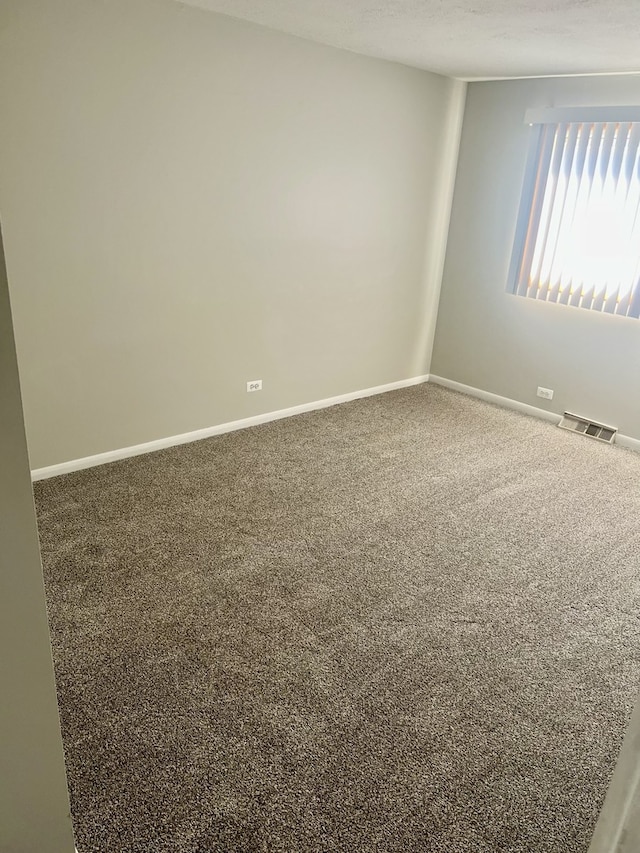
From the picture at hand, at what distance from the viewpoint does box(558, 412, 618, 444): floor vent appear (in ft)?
14.9

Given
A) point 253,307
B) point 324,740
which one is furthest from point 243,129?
point 324,740

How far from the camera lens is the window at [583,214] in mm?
4113

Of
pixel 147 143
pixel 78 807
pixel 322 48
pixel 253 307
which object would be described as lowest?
pixel 78 807

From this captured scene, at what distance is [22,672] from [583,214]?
4.34 m

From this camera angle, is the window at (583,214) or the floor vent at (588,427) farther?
the floor vent at (588,427)

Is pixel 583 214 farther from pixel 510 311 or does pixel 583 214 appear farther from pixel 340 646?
pixel 340 646

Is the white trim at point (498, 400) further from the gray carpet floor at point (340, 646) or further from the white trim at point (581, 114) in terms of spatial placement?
the white trim at point (581, 114)

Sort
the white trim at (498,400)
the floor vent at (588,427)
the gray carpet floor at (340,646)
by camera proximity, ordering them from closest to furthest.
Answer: the gray carpet floor at (340,646) → the floor vent at (588,427) → the white trim at (498,400)

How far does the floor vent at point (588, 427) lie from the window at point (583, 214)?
818 mm

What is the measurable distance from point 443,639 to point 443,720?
0.41 meters

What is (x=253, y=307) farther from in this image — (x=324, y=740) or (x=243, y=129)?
(x=324, y=740)

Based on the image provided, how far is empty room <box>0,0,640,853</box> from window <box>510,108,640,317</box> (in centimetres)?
2

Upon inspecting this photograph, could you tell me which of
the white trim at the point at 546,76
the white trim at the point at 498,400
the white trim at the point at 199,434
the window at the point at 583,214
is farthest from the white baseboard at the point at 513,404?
the white trim at the point at 546,76

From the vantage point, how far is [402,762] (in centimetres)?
197
